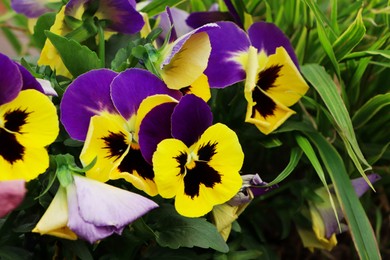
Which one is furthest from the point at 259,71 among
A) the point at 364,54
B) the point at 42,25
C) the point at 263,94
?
the point at 42,25

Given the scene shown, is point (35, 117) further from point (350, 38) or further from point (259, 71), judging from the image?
point (350, 38)

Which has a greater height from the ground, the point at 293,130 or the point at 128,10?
the point at 128,10

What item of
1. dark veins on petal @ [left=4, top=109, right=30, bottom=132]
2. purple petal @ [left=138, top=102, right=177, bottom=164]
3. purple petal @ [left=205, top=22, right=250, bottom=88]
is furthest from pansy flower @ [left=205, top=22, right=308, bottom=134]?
dark veins on petal @ [left=4, top=109, right=30, bottom=132]

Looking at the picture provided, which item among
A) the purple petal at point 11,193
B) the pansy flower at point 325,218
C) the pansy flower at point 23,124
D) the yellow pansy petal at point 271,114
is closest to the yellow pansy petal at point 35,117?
the pansy flower at point 23,124

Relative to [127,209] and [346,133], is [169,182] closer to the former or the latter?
[127,209]

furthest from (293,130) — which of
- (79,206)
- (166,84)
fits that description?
(79,206)

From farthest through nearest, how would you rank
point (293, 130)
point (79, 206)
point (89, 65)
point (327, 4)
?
point (327, 4) → point (293, 130) → point (89, 65) → point (79, 206)
